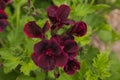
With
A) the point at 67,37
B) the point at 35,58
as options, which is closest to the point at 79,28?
the point at 67,37

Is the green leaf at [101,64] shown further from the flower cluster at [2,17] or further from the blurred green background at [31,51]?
the flower cluster at [2,17]

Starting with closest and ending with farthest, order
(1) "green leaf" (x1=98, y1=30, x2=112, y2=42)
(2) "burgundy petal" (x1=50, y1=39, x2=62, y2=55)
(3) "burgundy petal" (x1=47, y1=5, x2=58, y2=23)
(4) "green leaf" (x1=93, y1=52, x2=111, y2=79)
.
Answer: (2) "burgundy petal" (x1=50, y1=39, x2=62, y2=55) < (3) "burgundy petal" (x1=47, y1=5, x2=58, y2=23) < (4) "green leaf" (x1=93, y1=52, x2=111, y2=79) < (1) "green leaf" (x1=98, y1=30, x2=112, y2=42)

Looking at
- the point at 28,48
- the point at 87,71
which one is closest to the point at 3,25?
the point at 28,48

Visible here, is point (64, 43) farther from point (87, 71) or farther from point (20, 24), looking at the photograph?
point (20, 24)

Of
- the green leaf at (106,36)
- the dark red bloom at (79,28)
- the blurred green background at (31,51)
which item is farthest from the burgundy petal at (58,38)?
the green leaf at (106,36)

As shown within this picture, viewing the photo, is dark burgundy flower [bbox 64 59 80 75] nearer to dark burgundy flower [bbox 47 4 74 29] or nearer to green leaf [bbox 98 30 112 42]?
dark burgundy flower [bbox 47 4 74 29]

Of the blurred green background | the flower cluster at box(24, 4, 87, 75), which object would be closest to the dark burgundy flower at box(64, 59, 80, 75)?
the flower cluster at box(24, 4, 87, 75)

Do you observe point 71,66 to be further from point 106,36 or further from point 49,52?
point 106,36
